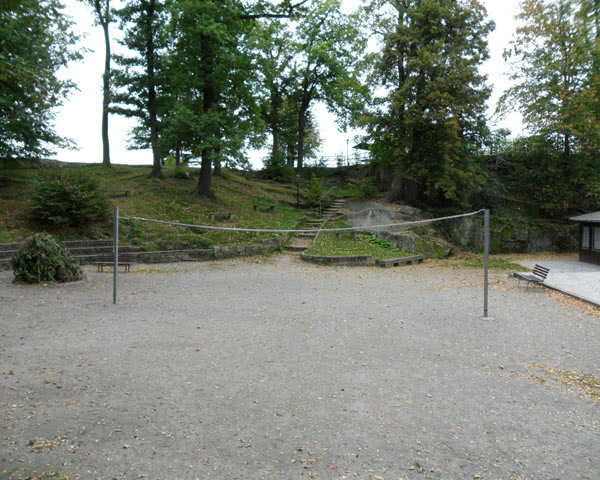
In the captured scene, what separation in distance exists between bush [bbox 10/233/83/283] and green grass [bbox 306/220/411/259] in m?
8.91

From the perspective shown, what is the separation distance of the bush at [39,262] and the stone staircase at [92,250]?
10.8 ft

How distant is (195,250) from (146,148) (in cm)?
1252

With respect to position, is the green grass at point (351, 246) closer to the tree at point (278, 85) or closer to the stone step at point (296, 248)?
the stone step at point (296, 248)

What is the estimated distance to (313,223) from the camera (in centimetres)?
2267

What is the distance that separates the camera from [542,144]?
961 inches

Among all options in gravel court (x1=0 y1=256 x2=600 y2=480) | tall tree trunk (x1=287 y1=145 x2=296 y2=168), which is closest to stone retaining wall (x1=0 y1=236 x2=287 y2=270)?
gravel court (x1=0 y1=256 x2=600 y2=480)

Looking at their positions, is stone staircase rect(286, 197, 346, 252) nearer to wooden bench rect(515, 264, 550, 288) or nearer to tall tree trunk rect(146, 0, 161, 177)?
tall tree trunk rect(146, 0, 161, 177)

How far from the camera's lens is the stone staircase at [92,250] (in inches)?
583

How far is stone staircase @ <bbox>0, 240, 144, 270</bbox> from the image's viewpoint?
14800 mm

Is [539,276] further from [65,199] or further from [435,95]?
[65,199]

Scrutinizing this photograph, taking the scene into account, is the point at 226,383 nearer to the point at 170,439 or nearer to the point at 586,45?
the point at 170,439

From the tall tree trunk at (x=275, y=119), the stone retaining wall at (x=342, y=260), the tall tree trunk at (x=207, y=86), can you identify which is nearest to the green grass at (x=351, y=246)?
the stone retaining wall at (x=342, y=260)

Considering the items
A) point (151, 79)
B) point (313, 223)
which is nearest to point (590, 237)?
point (313, 223)

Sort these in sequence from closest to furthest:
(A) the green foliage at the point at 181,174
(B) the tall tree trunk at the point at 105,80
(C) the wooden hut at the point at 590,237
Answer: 1. (C) the wooden hut at the point at 590,237
2. (B) the tall tree trunk at the point at 105,80
3. (A) the green foliage at the point at 181,174
